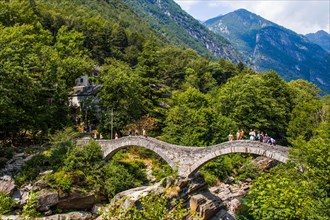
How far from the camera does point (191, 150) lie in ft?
89.1

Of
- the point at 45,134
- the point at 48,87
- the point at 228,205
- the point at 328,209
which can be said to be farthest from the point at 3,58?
Result: the point at 328,209

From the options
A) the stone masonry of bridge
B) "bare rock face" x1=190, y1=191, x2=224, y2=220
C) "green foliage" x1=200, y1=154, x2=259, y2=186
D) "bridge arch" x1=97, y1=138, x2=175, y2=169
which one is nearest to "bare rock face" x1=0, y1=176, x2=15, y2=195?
the stone masonry of bridge

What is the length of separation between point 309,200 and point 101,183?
1979 centimetres

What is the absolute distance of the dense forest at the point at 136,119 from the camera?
17.9 m

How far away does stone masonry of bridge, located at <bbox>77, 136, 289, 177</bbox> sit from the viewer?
22.9 metres

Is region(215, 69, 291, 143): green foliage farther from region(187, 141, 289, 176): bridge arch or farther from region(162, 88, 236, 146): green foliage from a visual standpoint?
region(187, 141, 289, 176): bridge arch

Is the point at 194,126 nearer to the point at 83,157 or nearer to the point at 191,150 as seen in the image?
the point at 191,150

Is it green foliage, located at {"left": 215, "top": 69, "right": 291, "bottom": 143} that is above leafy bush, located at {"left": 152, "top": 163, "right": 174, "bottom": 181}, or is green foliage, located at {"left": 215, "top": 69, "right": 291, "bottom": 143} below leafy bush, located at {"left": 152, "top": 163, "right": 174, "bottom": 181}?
above

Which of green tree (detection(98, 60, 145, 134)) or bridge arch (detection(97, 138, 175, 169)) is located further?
green tree (detection(98, 60, 145, 134))

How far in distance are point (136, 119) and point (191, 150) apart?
15.2 meters

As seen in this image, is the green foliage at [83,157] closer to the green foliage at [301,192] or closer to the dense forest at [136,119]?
the dense forest at [136,119]

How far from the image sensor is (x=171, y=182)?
1044 inches

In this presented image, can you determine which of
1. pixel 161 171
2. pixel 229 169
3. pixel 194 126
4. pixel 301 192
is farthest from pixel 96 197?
pixel 229 169

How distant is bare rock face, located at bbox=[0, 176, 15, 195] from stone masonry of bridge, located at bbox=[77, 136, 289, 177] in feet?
26.9
